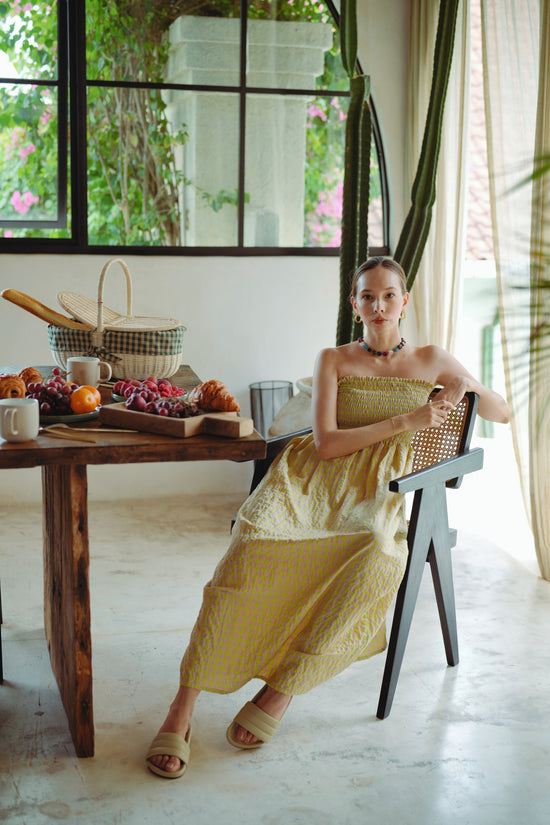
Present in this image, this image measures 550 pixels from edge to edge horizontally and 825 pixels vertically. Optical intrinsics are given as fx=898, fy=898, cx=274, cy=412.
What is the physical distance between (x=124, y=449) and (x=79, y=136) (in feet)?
8.29

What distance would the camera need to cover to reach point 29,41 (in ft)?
13.3

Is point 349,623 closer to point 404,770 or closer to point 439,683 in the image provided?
point 404,770

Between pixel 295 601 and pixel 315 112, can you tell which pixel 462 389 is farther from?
pixel 315 112

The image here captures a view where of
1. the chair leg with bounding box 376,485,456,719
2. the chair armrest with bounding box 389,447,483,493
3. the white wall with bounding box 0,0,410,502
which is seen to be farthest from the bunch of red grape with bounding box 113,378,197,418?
the white wall with bounding box 0,0,410,502

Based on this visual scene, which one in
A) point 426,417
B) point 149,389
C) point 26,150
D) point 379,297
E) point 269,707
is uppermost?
point 26,150

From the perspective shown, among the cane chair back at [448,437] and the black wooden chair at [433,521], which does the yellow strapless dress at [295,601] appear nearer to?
the black wooden chair at [433,521]

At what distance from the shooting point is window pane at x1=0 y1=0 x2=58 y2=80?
4.02m

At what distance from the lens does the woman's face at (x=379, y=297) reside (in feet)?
9.06

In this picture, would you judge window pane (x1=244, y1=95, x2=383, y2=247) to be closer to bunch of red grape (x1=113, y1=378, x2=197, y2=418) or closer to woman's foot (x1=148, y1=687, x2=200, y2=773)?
bunch of red grape (x1=113, y1=378, x2=197, y2=418)

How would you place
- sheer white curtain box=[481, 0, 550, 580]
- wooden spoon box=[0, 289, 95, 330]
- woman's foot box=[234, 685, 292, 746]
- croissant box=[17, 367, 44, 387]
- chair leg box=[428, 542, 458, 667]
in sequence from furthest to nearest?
sheer white curtain box=[481, 0, 550, 580]
wooden spoon box=[0, 289, 95, 330]
chair leg box=[428, 542, 458, 667]
croissant box=[17, 367, 44, 387]
woman's foot box=[234, 685, 292, 746]

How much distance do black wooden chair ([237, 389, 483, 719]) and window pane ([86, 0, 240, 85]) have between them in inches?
85.8

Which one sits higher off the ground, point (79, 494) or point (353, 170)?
point (353, 170)

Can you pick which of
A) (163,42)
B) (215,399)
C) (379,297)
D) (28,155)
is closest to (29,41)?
(28,155)

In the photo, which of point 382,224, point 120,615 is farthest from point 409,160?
point 120,615
